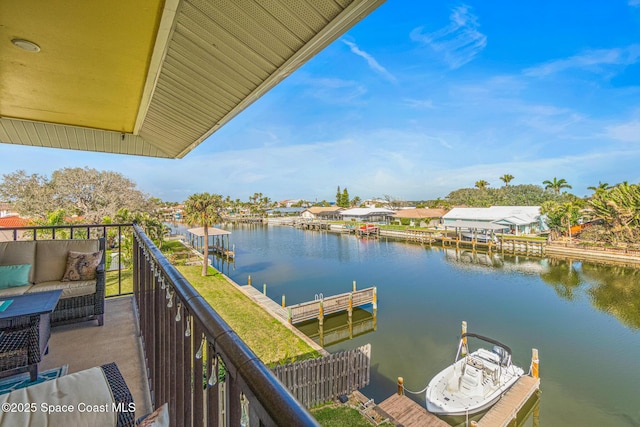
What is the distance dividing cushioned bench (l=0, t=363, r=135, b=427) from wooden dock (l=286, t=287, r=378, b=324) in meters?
9.38

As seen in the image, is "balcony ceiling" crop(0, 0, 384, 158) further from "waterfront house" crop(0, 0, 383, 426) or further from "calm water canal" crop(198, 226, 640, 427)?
"calm water canal" crop(198, 226, 640, 427)

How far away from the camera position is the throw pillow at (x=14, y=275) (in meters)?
2.55

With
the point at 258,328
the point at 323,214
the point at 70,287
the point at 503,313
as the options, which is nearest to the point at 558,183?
the point at 323,214

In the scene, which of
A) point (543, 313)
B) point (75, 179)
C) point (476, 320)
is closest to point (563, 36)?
point (543, 313)

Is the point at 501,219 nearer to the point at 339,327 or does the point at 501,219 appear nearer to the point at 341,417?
the point at 339,327

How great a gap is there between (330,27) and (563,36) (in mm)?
36581

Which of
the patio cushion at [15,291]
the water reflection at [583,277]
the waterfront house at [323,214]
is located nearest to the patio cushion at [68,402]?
the patio cushion at [15,291]

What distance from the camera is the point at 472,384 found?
648 centimetres

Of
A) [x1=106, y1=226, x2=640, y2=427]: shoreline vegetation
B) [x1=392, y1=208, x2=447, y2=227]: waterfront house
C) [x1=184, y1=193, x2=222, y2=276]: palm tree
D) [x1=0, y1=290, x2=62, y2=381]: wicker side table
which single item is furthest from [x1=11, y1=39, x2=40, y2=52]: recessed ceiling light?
[x1=392, y1=208, x2=447, y2=227]: waterfront house

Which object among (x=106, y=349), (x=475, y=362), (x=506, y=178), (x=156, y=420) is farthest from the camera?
(x=506, y=178)

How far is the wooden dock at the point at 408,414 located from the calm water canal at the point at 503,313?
1.03 metres

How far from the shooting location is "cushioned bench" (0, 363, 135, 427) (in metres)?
0.66

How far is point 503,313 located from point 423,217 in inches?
1052

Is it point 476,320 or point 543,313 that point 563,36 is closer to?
point 543,313
